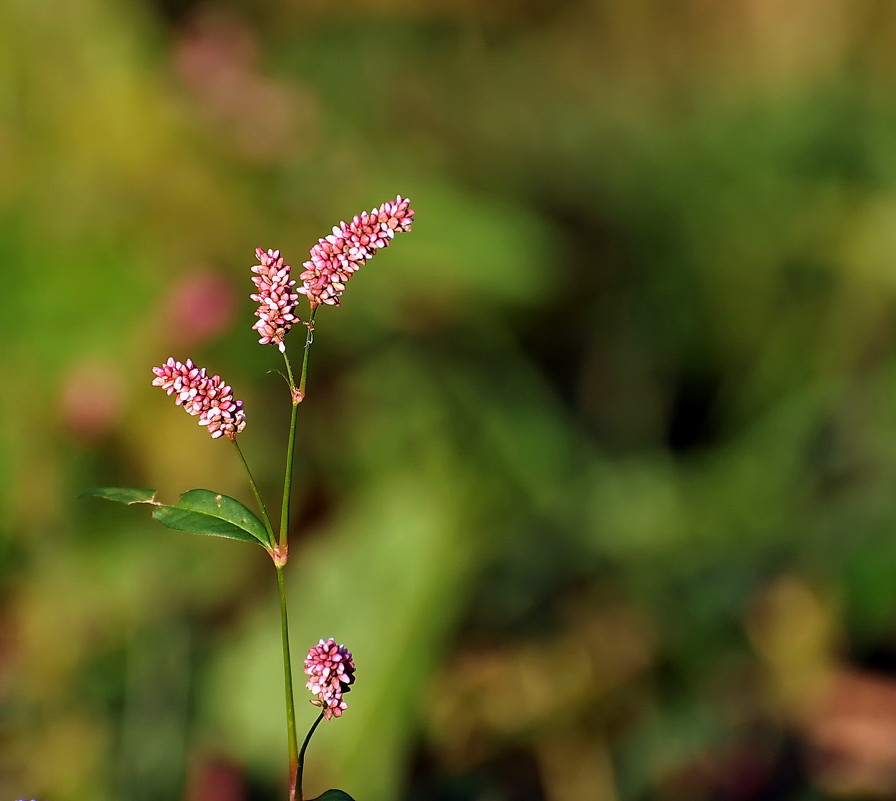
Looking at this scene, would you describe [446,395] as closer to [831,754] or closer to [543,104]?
[831,754]

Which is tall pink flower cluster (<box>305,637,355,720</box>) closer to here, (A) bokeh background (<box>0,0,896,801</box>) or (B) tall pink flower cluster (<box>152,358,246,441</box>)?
(B) tall pink flower cluster (<box>152,358,246,441</box>)

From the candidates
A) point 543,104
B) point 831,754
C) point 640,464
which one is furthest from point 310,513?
point 543,104

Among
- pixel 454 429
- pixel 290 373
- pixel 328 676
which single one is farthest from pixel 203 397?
pixel 454 429

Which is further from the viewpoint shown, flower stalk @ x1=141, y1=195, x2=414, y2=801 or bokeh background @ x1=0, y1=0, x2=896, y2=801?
bokeh background @ x1=0, y1=0, x2=896, y2=801

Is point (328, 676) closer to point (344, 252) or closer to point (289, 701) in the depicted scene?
point (289, 701)

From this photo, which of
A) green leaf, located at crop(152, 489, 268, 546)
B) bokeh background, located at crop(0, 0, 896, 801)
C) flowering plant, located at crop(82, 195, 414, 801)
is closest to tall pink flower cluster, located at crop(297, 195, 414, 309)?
flowering plant, located at crop(82, 195, 414, 801)

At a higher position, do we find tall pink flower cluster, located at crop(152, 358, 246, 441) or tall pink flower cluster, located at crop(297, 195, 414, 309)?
tall pink flower cluster, located at crop(297, 195, 414, 309)

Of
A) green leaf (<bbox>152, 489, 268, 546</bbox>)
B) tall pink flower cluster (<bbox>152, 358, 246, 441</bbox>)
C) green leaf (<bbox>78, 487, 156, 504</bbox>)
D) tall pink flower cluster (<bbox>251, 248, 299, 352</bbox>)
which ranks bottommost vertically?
green leaf (<bbox>152, 489, 268, 546</bbox>)

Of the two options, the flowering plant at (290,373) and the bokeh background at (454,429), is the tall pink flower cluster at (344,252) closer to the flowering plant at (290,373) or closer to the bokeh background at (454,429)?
the flowering plant at (290,373)
